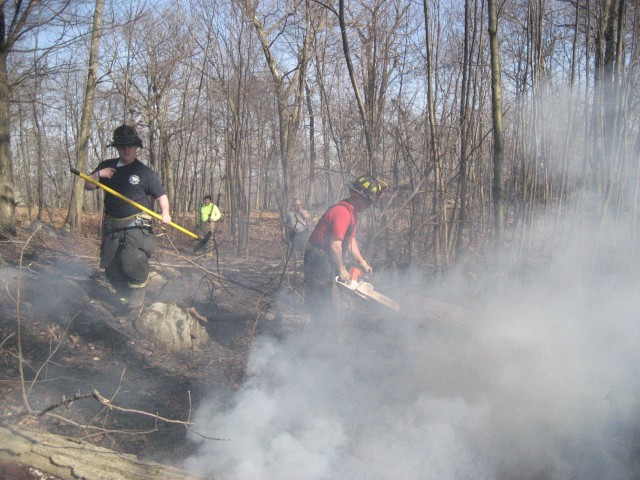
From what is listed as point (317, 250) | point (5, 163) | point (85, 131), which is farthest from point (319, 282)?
point (85, 131)

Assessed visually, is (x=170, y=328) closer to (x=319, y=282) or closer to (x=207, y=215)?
(x=319, y=282)

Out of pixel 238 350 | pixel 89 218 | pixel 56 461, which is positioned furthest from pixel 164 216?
pixel 89 218

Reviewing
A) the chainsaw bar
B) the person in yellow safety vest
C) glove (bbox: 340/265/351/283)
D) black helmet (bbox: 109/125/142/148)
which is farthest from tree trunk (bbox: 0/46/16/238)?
the chainsaw bar

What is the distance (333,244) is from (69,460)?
2783mm

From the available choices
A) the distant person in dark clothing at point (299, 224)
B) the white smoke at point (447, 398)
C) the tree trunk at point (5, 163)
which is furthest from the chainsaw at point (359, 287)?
the tree trunk at point (5, 163)

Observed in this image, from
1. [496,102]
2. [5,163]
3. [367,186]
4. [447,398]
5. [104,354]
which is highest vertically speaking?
[496,102]

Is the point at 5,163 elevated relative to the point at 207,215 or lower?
elevated

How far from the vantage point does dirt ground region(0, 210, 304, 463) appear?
309 cm

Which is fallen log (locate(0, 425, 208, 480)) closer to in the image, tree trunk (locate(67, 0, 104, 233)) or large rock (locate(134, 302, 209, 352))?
large rock (locate(134, 302, 209, 352))

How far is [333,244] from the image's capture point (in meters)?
4.50

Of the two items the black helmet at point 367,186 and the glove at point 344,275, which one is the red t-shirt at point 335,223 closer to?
the black helmet at point 367,186

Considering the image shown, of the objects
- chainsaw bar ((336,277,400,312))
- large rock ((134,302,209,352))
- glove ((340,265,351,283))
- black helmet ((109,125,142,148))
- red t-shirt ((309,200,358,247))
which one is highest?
black helmet ((109,125,142,148))

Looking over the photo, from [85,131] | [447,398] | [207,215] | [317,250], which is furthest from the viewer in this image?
[207,215]

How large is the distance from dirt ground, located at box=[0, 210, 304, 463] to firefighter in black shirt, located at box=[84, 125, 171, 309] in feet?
1.19
